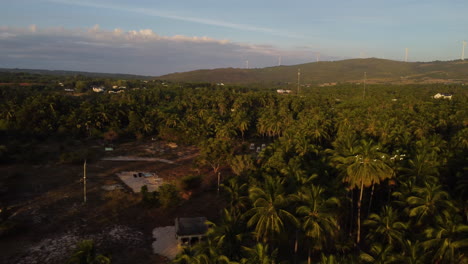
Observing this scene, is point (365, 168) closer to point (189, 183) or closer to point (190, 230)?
point (190, 230)

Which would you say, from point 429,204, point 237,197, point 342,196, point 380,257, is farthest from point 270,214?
point 429,204

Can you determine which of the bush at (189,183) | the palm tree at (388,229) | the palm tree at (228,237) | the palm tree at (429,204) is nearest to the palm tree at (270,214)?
the palm tree at (228,237)

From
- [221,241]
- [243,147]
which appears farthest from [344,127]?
[221,241]

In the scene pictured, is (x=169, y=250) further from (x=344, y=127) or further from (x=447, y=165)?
(x=344, y=127)

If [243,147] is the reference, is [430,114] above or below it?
above

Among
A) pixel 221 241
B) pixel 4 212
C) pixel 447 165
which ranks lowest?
pixel 4 212
